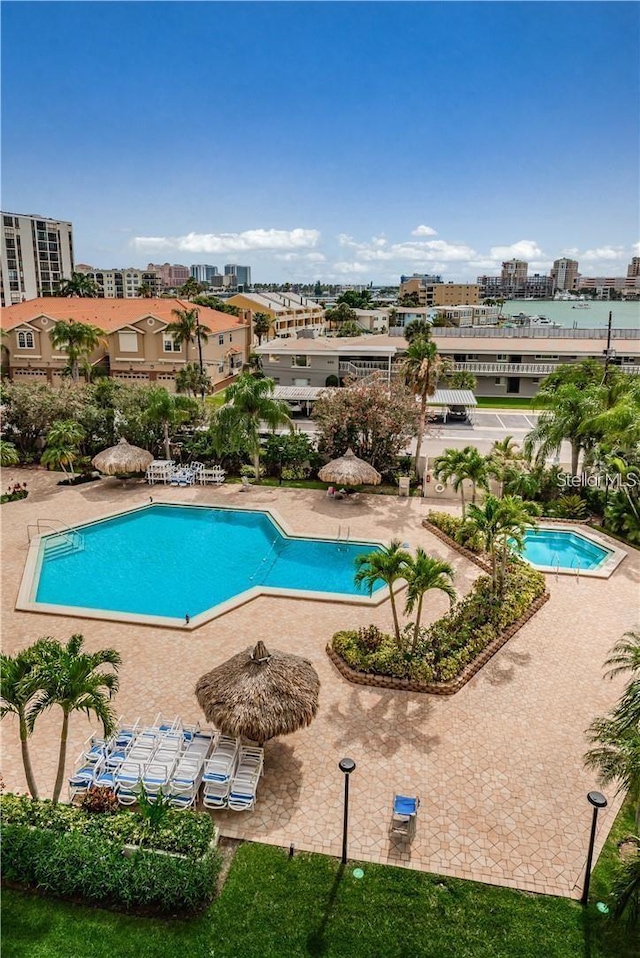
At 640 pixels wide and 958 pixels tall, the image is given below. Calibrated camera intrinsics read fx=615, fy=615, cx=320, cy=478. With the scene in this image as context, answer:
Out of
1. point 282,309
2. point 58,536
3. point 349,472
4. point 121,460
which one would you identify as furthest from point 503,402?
point 282,309

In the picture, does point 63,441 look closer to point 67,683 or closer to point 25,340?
point 67,683

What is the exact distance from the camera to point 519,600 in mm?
17234

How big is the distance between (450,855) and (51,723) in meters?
8.29

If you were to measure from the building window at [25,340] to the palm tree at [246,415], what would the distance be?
27.5 metres

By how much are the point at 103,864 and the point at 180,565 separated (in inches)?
476

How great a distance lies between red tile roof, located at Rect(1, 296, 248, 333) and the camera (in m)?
48.5

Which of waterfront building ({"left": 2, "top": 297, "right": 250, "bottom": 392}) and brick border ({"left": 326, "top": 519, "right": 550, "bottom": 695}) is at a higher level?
waterfront building ({"left": 2, "top": 297, "right": 250, "bottom": 392})

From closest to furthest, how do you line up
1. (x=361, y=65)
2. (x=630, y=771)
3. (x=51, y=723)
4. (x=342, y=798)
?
(x=630, y=771) < (x=342, y=798) < (x=51, y=723) < (x=361, y=65)

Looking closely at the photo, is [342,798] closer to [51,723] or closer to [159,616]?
[51,723]

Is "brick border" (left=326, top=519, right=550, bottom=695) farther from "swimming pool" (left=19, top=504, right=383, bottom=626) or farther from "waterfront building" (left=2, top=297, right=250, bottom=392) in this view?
"waterfront building" (left=2, top=297, right=250, bottom=392)

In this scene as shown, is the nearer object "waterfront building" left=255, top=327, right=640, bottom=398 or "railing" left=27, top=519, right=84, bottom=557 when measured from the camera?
"railing" left=27, top=519, right=84, bottom=557

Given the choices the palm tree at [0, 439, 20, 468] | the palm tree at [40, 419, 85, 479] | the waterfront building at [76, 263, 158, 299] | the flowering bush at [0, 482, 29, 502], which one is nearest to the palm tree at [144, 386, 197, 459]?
the palm tree at [40, 419, 85, 479]

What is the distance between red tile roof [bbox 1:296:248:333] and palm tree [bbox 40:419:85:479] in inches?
790

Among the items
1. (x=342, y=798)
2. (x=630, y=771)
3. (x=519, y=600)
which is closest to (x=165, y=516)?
(x=519, y=600)
